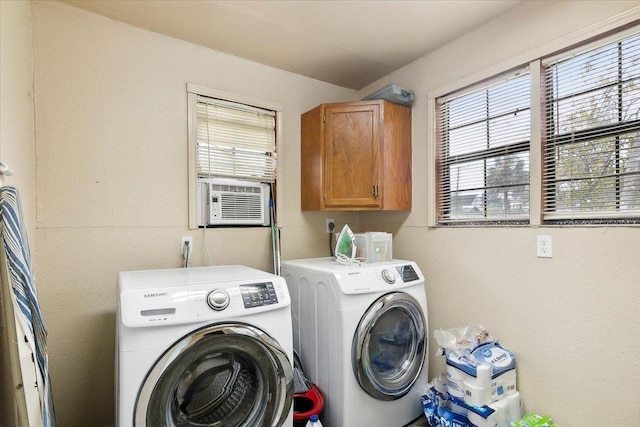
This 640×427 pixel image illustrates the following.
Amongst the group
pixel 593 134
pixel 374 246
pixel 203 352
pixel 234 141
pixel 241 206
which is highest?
pixel 234 141

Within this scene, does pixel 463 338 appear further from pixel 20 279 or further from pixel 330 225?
pixel 20 279

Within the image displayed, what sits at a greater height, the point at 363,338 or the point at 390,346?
the point at 363,338

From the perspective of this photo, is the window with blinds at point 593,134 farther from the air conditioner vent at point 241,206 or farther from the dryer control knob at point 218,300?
the air conditioner vent at point 241,206

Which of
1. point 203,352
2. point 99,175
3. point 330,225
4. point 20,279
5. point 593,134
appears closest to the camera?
point 20,279

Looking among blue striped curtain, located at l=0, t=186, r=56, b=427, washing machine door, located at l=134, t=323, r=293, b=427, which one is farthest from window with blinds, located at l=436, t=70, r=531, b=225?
blue striped curtain, located at l=0, t=186, r=56, b=427

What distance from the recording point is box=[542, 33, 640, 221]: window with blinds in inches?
60.5

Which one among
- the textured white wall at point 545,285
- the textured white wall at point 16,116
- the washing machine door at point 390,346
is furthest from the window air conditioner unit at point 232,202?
the textured white wall at point 545,285

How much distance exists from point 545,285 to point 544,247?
20 cm

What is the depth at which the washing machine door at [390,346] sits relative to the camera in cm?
181

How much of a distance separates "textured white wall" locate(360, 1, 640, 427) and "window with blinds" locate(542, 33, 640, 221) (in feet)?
0.38

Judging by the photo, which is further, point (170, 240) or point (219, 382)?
point (170, 240)

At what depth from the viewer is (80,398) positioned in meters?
1.88

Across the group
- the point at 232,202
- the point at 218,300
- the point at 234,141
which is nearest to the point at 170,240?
the point at 232,202

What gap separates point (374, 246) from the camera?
2.24 meters
